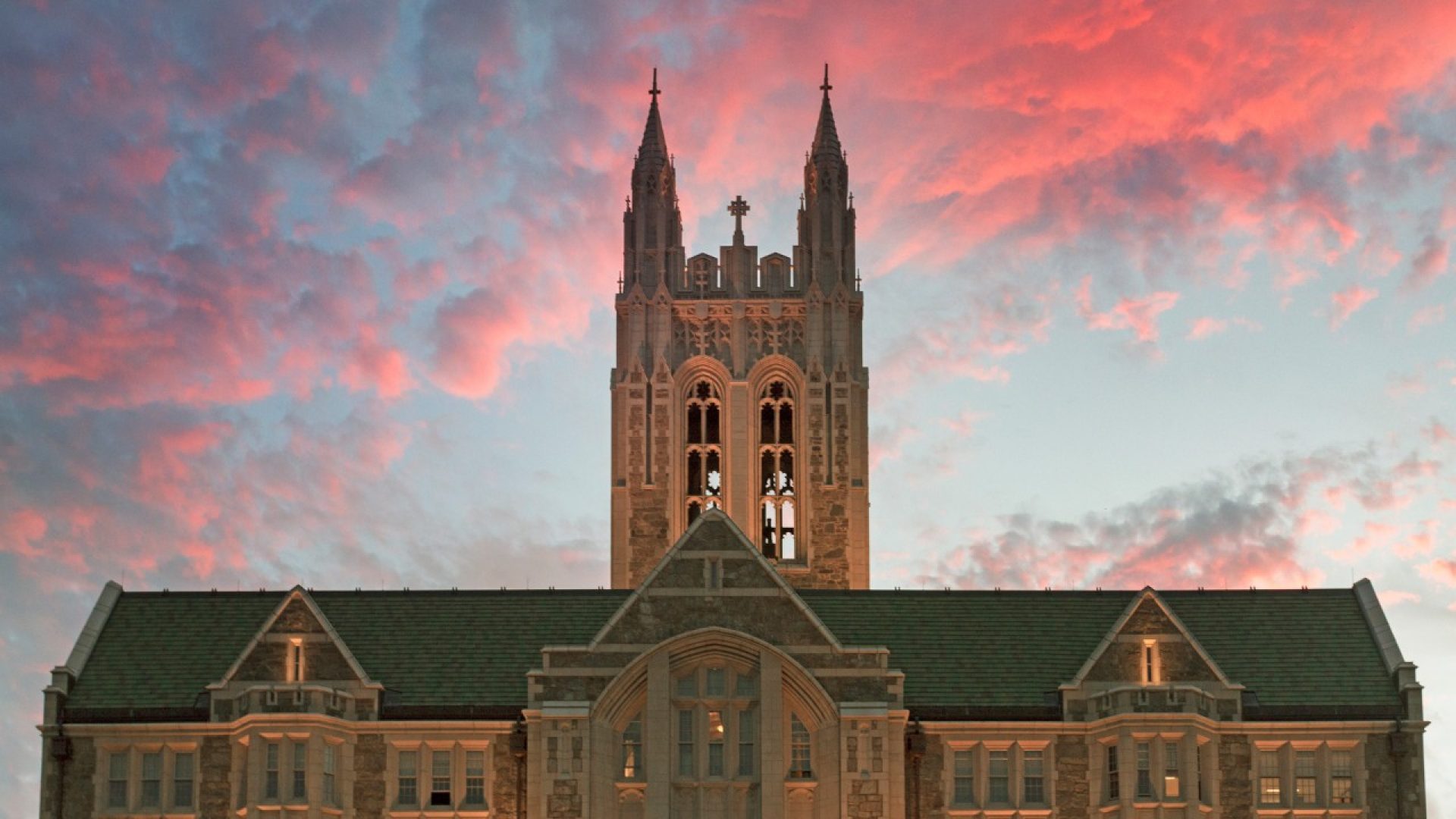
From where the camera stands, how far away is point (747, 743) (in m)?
75.1

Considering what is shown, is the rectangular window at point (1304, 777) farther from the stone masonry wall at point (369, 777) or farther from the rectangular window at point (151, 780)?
the rectangular window at point (151, 780)

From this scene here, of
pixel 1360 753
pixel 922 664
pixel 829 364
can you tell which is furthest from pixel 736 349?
pixel 1360 753

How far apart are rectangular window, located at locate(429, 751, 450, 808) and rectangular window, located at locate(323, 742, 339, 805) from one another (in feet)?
9.04

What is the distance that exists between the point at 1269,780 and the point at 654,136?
45120mm

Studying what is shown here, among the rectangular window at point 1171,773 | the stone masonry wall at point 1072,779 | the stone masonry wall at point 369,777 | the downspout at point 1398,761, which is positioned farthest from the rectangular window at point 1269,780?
the stone masonry wall at point 369,777

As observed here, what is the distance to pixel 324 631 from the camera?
76.2m

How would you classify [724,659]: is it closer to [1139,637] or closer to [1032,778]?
[1032,778]

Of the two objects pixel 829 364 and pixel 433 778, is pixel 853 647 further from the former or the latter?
pixel 829 364

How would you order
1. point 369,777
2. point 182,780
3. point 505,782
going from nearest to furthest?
point 369,777 < point 182,780 < point 505,782

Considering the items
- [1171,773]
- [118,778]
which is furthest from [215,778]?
[1171,773]

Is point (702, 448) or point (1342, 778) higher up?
point (702, 448)

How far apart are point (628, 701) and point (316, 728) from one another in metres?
8.95

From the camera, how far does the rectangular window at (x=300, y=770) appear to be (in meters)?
74.1

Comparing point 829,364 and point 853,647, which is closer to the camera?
point 853,647
